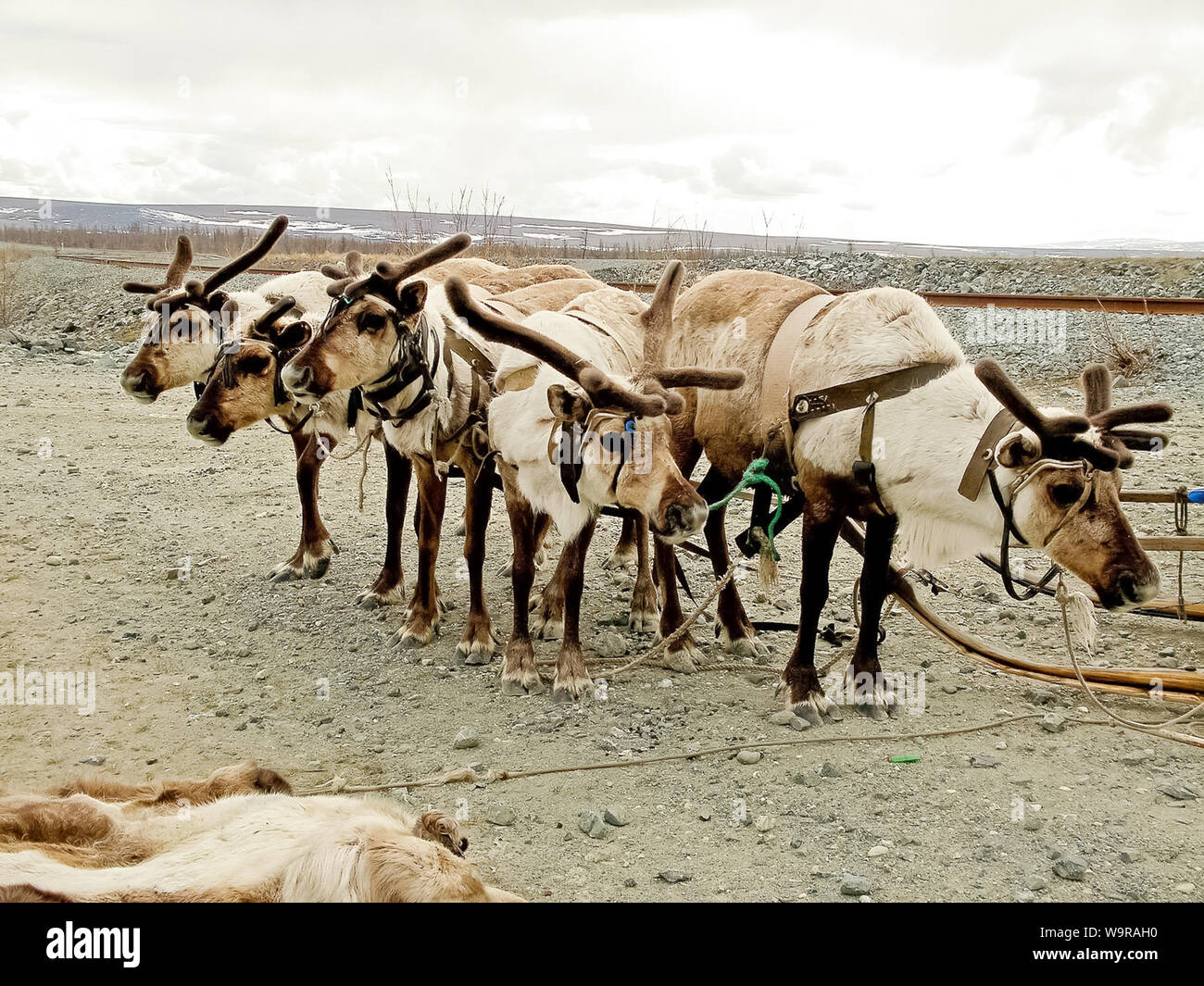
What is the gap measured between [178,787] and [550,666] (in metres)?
2.77

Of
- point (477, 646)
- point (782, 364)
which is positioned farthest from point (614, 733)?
point (782, 364)

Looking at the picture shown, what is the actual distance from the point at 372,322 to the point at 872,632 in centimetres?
311

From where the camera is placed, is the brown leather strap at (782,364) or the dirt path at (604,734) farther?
the brown leather strap at (782,364)

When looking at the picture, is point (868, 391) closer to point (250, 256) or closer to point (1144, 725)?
point (1144, 725)

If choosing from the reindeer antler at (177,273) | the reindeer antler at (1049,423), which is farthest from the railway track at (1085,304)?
the reindeer antler at (1049,423)

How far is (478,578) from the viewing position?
223 inches

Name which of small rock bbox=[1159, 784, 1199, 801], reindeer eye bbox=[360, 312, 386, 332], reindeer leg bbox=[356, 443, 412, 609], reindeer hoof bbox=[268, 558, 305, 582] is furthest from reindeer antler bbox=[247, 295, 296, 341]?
small rock bbox=[1159, 784, 1199, 801]

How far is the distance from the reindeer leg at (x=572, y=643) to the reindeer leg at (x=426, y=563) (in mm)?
1083

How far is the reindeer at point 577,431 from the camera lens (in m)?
4.41

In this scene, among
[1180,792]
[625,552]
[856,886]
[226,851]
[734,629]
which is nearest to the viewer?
[226,851]

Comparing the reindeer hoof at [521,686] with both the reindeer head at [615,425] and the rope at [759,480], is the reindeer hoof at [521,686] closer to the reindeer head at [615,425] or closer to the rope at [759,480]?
the reindeer head at [615,425]

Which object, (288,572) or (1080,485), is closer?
(1080,485)

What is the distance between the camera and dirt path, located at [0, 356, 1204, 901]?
349 centimetres

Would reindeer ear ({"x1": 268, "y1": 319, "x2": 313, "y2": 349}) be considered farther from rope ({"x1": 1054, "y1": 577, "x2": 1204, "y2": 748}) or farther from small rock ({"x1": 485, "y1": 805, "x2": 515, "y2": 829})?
rope ({"x1": 1054, "y1": 577, "x2": 1204, "y2": 748})
